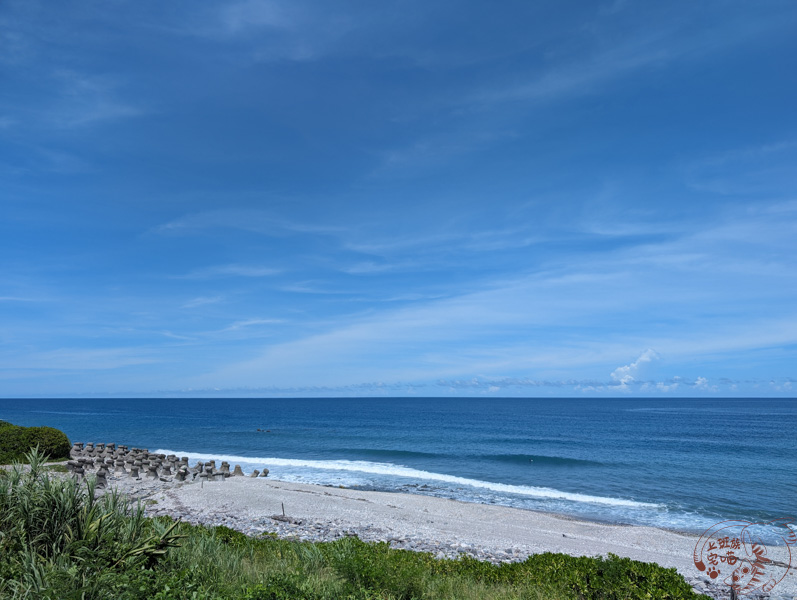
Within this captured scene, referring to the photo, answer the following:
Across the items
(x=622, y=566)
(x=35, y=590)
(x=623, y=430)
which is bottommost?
(x=623, y=430)

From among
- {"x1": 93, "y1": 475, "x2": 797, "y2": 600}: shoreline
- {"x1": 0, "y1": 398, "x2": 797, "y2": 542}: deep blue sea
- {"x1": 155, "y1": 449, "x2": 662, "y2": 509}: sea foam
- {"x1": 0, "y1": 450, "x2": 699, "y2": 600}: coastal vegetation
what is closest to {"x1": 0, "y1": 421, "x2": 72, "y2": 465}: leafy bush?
{"x1": 93, "y1": 475, "x2": 797, "y2": 600}: shoreline

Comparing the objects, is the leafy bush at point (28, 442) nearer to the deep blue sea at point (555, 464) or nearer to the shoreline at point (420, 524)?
the shoreline at point (420, 524)

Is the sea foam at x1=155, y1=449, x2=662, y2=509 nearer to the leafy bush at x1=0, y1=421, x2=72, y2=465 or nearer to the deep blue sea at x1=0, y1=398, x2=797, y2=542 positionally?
the deep blue sea at x1=0, y1=398, x2=797, y2=542

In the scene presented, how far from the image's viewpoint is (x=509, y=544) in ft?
53.5

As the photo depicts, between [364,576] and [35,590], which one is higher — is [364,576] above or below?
below

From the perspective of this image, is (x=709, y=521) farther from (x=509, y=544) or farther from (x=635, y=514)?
(x=509, y=544)

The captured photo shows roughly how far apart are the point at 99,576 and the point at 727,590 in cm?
1528

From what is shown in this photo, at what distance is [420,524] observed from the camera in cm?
1922

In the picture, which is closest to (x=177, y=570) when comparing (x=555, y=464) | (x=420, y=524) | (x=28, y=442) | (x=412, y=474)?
(x=420, y=524)

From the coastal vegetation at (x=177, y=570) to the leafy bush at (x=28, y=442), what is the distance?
24.4m

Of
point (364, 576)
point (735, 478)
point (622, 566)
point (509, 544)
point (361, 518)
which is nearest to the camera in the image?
point (364, 576)

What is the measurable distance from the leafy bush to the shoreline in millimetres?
4617

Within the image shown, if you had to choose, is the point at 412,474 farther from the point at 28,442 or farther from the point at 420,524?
the point at 28,442

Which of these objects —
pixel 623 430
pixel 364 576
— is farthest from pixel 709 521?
pixel 623 430
